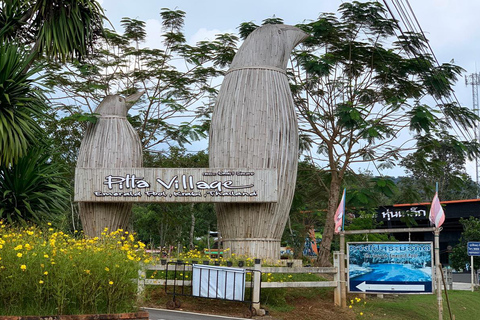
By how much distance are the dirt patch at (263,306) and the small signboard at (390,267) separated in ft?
2.59

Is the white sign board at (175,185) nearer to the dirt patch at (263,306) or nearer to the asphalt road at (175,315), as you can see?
the dirt patch at (263,306)

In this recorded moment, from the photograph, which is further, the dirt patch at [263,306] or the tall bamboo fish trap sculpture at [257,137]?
the tall bamboo fish trap sculpture at [257,137]

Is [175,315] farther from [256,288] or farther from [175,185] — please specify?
[175,185]

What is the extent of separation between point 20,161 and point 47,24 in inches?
146

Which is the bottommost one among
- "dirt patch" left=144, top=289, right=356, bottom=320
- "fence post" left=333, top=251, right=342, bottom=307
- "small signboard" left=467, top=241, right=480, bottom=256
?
"dirt patch" left=144, top=289, right=356, bottom=320

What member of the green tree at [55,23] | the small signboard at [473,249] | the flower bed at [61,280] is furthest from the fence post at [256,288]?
the small signboard at [473,249]

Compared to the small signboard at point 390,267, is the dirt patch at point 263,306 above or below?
below

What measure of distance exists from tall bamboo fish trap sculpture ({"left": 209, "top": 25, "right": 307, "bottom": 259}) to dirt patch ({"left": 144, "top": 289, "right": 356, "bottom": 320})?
9.63 ft

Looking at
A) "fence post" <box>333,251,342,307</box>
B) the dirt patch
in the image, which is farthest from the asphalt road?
"fence post" <box>333,251,342,307</box>

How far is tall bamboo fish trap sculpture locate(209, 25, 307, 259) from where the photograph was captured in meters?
16.9

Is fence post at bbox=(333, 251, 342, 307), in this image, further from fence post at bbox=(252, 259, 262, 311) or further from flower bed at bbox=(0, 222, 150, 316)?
flower bed at bbox=(0, 222, 150, 316)

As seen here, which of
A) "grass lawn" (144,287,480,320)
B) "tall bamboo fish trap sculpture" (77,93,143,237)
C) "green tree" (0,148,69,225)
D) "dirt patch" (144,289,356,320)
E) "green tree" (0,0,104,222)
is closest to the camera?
"dirt patch" (144,289,356,320)

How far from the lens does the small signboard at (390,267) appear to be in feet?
44.7

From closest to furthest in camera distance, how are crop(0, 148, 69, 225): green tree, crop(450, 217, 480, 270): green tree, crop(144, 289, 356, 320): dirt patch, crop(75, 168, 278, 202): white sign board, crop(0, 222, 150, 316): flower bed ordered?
crop(0, 222, 150, 316): flower bed < crop(144, 289, 356, 320): dirt patch < crop(0, 148, 69, 225): green tree < crop(75, 168, 278, 202): white sign board < crop(450, 217, 480, 270): green tree
